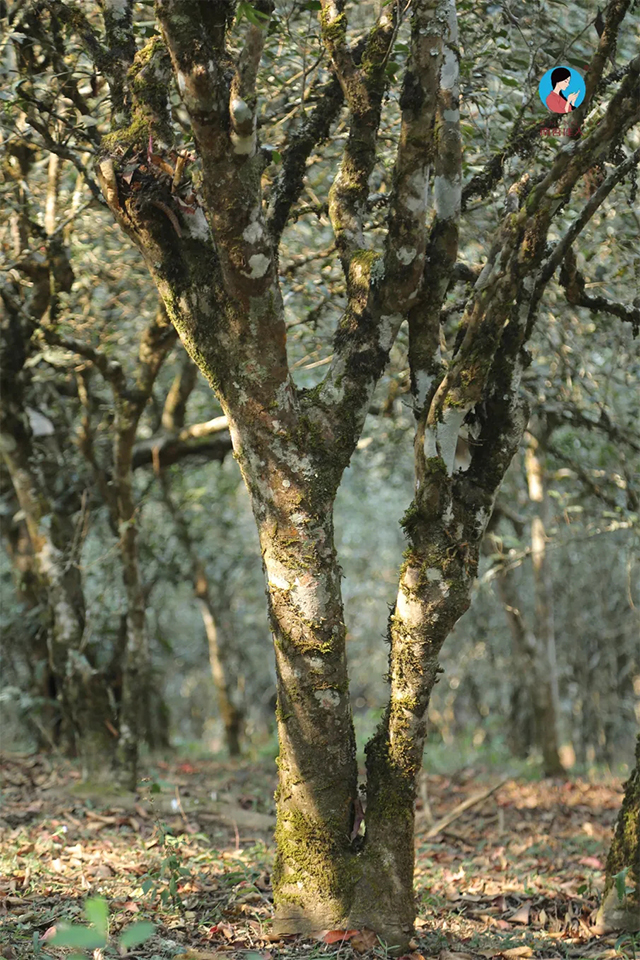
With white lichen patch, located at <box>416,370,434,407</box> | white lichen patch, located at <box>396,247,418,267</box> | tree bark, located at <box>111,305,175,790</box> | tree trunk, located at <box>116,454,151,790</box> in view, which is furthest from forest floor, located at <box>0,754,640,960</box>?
white lichen patch, located at <box>396,247,418,267</box>

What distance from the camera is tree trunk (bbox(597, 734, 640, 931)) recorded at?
4590 millimetres

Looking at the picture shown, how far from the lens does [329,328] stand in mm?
9359

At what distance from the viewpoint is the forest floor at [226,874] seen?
164 inches

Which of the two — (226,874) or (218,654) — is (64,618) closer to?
(226,874)

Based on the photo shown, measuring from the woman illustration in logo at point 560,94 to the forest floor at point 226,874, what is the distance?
350 centimetres

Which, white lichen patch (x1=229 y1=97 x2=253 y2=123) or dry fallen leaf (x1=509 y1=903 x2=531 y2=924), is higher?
white lichen patch (x1=229 y1=97 x2=253 y2=123)

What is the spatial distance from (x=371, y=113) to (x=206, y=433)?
5198mm

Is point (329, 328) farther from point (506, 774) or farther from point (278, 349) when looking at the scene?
point (506, 774)

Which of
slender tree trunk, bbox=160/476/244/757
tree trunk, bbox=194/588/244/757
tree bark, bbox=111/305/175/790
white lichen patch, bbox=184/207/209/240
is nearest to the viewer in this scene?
white lichen patch, bbox=184/207/209/240

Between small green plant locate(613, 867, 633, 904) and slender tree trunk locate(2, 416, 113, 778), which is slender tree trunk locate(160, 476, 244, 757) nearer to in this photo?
slender tree trunk locate(2, 416, 113, 778)

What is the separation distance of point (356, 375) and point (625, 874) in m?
2.82

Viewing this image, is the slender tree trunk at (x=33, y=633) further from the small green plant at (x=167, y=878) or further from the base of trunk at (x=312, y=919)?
the base of trunk at (x=312, y=919)

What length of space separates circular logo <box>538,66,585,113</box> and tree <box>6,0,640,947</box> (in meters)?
0.11

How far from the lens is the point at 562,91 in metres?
3.91
